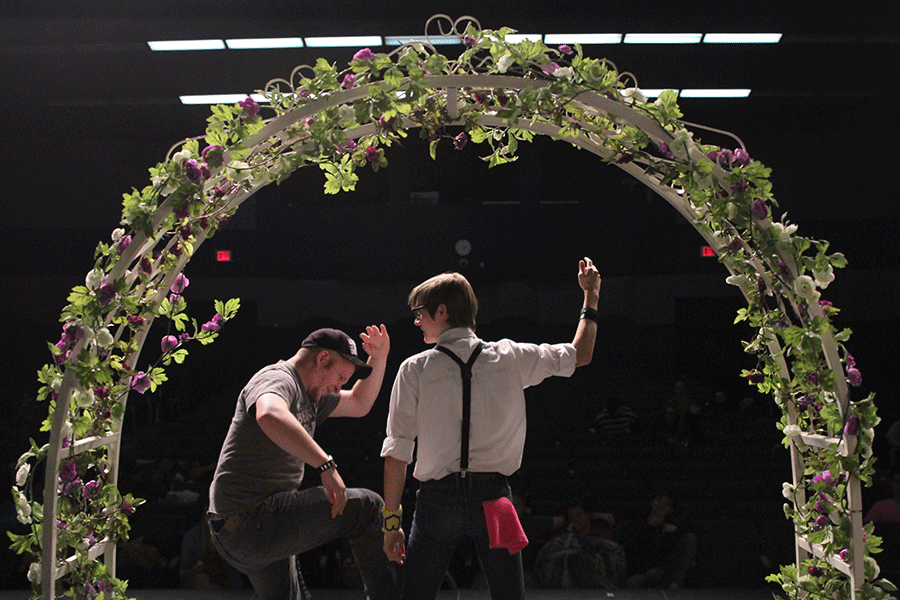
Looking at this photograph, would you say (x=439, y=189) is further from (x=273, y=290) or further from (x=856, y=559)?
(x=856, y=559)

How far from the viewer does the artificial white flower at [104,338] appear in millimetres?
→ 2049

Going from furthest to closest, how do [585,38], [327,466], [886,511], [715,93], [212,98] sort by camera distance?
[212,98]
[715,93]
[585,38]
[886,511]
[327,466]

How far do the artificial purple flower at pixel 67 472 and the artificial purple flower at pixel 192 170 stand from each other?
89 cm

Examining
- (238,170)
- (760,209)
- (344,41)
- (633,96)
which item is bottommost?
(760,209)

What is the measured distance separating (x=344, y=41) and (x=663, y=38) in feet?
8.79

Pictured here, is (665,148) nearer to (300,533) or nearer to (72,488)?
(300,533)

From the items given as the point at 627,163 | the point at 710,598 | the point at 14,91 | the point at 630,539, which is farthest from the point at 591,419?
the point at 14,91

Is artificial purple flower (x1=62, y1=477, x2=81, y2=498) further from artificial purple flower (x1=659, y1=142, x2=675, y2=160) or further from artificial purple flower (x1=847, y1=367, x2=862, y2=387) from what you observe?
artificial purple flower (x1=847, y1=367, x2=862, y2=387)

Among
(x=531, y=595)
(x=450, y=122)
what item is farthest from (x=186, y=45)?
(x=531, y=595)

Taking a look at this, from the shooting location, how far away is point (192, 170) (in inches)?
81.0

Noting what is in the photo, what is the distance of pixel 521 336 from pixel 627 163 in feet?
35.4

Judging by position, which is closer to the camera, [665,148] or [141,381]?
[665,148]

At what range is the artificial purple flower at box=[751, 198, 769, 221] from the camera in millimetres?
2053

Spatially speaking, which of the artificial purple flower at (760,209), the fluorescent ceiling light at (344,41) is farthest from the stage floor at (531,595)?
the fluorescent ceiling light at (344,41)
